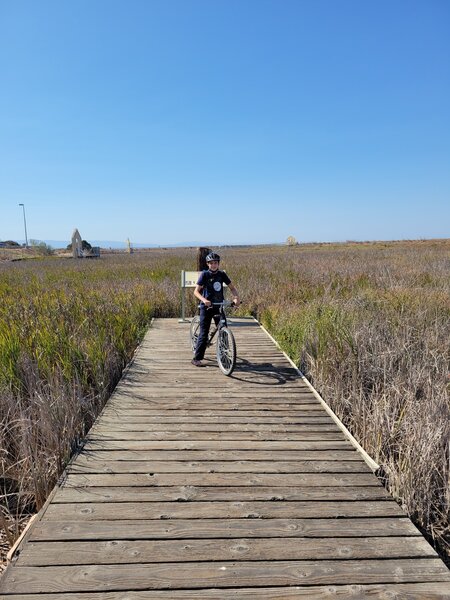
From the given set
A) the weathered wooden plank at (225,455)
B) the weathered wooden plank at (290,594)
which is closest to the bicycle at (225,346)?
the weathered wooden plank at (225,455)

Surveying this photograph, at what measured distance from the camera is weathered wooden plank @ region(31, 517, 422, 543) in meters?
2.34

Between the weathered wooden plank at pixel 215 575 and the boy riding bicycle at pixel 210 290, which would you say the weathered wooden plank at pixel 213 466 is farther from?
the boy riding bicycle at pixel 210 290

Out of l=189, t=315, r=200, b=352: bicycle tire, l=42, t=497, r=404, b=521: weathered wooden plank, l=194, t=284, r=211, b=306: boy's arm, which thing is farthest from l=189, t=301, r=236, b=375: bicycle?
l=42, t=497, r=404, b=521: weathered wooden plank

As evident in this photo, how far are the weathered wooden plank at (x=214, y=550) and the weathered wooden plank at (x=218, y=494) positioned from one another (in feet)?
1.28

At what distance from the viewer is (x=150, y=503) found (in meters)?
2.64

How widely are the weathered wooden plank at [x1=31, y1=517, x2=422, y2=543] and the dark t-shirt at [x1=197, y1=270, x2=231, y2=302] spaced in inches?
135

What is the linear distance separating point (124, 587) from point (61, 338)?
4006 mm

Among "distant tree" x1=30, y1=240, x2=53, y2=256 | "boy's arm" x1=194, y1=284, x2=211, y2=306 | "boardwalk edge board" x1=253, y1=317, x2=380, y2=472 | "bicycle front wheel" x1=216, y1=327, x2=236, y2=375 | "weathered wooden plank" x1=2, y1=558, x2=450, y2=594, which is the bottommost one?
"boardwalk edge board" x1=253, y1=317, x2=380, y2=472

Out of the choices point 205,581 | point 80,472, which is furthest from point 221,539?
point 80,472

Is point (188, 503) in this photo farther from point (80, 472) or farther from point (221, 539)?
point (80, 472)

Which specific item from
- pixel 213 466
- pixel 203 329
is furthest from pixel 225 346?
pixel 213 466

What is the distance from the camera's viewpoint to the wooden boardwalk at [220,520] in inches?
79.0

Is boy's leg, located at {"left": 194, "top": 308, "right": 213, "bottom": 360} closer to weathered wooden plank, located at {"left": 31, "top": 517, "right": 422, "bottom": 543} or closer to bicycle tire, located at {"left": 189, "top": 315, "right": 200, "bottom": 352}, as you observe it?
bicycle tire, located at {"left": 189, "top": 315, "right": 200, "bottom": 352}

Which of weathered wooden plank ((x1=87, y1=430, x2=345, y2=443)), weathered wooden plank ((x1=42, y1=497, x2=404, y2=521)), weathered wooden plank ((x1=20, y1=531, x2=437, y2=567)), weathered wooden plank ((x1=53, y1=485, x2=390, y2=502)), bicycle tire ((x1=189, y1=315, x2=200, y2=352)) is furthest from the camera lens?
bicycle tire ((x1=189, y1=315, x2=200, y2=352))
